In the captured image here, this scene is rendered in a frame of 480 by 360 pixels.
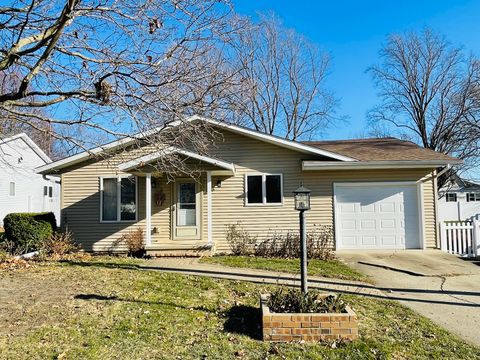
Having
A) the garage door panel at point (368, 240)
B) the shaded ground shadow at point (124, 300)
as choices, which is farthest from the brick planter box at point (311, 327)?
the garage door panel at point (368, 240)

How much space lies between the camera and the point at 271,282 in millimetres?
7746

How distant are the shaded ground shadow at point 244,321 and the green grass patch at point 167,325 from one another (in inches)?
0.5

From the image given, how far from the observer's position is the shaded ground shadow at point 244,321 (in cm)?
500

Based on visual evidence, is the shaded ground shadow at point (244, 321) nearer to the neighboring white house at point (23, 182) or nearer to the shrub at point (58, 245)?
the shrub at point (58, 245)

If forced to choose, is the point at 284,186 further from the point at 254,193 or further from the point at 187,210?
the point at 187,210

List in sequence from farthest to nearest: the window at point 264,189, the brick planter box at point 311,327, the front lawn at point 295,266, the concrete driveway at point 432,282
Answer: the window at point 264,189 → the front lawn at point 295,266 → the concrete driveway at point 432,282 → the brick planter box at point 311,327

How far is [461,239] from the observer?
12.6 m

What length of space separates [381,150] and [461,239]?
151 inches

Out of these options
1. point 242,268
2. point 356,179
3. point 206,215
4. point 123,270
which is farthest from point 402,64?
point 123,270

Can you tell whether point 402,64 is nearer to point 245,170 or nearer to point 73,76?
point 245,170

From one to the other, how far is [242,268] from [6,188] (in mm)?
19785

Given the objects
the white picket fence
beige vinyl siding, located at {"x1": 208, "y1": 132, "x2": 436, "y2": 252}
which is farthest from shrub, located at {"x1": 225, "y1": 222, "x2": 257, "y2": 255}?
the white picket fence

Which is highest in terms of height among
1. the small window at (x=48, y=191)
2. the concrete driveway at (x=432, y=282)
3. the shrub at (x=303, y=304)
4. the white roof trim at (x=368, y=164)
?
the small window at (x=48, y=191)

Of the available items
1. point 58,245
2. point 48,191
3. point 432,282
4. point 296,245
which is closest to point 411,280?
point 432,282
